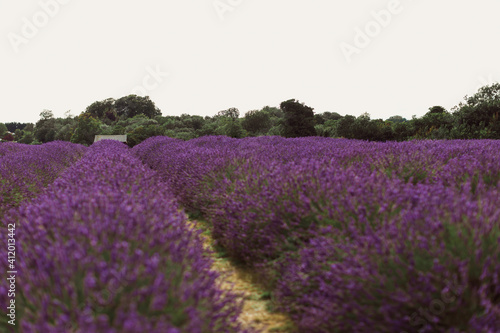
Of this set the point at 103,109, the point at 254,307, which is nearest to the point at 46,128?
the point at 103,109

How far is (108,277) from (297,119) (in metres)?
24.6

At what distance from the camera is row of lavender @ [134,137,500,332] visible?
64.7 inches

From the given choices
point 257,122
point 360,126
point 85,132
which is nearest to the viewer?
point 360,126

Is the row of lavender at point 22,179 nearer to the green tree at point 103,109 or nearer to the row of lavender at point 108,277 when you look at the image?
the row of lavender at point 108,277

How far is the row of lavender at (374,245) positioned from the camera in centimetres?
164

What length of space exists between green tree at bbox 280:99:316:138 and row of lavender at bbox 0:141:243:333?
77.3ft

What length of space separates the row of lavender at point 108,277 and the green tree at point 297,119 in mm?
23568

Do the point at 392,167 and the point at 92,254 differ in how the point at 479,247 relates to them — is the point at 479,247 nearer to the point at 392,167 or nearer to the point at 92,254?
the point at 92,254

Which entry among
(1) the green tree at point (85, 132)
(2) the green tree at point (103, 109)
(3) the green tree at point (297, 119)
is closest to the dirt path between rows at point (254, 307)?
(3) the green tree at point (297, 119)

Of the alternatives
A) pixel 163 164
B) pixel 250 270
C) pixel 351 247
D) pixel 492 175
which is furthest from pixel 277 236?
pixel 163 164

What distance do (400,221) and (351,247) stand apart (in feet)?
1.24

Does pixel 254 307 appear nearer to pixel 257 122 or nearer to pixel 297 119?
pixel 297 119

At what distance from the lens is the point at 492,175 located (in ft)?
11.4

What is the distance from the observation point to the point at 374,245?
1957 mm
